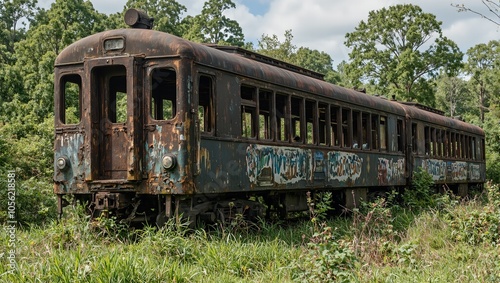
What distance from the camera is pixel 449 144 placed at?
70.3ft

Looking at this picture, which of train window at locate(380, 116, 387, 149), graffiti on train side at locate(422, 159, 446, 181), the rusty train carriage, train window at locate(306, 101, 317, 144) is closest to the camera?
the rusty train carriage

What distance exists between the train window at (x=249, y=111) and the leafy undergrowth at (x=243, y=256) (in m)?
1.58

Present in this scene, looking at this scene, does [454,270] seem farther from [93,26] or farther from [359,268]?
[93,26]

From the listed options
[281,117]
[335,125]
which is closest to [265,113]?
[281,117]

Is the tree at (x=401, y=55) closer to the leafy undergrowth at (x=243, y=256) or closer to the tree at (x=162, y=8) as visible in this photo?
the tree at (x=162, y=8)

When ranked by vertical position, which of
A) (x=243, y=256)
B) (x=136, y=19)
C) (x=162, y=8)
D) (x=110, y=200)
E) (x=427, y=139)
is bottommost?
(x=243, y=256)

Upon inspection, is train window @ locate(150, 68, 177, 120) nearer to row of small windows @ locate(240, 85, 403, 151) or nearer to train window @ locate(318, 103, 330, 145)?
row of small windows @ locate(240, 85, 403, 151)

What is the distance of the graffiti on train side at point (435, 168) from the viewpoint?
18609 mm

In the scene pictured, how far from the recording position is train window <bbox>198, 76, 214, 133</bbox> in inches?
361

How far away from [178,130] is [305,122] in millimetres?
3755

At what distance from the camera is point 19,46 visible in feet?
95.3

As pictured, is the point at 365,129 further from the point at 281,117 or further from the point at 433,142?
the point at 433,142

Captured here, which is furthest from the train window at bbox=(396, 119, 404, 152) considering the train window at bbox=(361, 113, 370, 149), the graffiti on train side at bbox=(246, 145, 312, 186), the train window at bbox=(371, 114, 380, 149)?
the graffiti on train side at bbox=(246, 145, 312, 186)

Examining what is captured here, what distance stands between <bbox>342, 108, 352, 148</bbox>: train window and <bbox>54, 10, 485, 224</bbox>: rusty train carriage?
1.82 m
